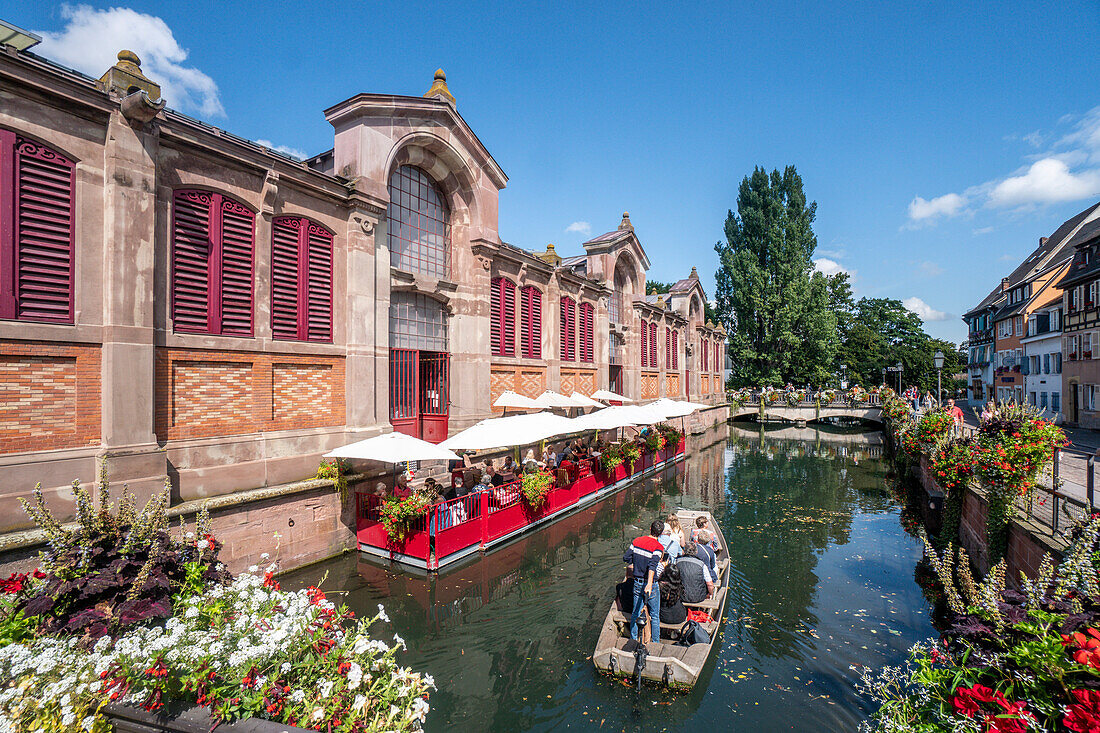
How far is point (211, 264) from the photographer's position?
1002 cm

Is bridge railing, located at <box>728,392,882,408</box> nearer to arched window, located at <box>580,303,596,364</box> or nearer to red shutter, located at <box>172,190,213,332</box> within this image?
arched window, located at <box>580,303,596,364</box>

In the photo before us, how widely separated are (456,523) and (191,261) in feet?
25.3

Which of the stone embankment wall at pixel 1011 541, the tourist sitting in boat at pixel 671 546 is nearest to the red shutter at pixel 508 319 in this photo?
the tourist sitting in boat at pixel 671 546

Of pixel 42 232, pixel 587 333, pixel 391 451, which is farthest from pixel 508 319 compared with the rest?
pixel 42 232

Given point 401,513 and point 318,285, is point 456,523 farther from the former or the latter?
point 318,285

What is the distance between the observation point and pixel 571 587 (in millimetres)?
10438

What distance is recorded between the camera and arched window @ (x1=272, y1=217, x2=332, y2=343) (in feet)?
36.8

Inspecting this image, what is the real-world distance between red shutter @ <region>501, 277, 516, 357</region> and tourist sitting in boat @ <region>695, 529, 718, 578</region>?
36.0ft

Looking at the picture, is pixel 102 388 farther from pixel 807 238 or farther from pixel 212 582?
pixel 807 238

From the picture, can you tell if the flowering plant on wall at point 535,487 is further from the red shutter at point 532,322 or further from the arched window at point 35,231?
the arched window at point 35,231

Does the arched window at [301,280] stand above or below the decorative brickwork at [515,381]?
above

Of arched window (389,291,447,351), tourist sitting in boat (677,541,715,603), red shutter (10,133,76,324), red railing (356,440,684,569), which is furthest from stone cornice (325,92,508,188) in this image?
tourist sitting in boat (677,541,715,603)

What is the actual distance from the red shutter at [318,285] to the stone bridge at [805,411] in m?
43.3

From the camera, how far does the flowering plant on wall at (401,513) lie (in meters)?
10.7
